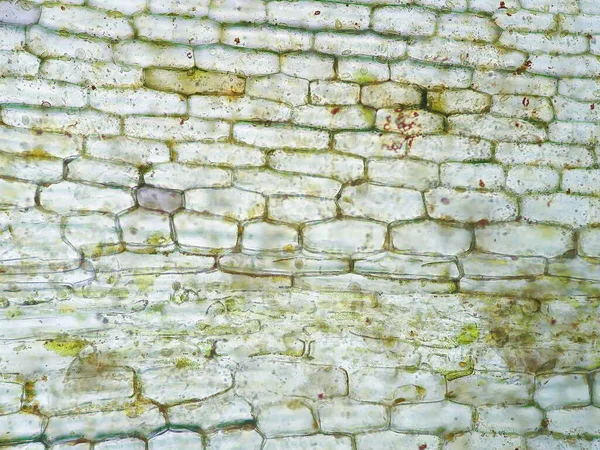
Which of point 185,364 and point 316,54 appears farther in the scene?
point 316,54

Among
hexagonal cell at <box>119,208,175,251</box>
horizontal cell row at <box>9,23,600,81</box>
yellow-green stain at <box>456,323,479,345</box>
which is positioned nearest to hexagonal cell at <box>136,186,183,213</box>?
hexagonal cell at <box>119,208,175,251</box>

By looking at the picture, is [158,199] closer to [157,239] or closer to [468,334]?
[157,239]

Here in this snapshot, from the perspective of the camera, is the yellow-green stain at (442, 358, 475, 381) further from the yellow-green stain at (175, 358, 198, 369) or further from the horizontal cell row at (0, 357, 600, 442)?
the yellow-green stain at (175, 358, 198, 369)

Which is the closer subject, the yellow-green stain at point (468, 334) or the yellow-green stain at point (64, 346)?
the yellow-green stain at point (64, 346)

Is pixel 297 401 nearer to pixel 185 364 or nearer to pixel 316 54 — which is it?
pixel 185 364

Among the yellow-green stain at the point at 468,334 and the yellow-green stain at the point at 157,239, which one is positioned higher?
the yellow-green stain at the point at 157,239

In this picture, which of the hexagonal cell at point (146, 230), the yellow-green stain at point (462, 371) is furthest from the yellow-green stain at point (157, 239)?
the yellow-green stain at point (462, 371)

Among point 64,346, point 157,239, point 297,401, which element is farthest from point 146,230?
point 297,401

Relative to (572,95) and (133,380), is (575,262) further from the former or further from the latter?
(133,380)

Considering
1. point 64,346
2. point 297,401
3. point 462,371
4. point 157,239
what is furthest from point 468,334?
point 64,346

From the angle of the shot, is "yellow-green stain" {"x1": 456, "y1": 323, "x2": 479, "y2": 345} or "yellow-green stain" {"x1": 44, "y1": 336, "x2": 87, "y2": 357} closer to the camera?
"yellow-green stain" {"x1": 44, "y1": 336, "x2": 87, "y2": 357}

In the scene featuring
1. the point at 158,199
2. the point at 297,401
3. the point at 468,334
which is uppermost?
the point at 158,199

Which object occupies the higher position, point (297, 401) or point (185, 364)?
point (185, 364)

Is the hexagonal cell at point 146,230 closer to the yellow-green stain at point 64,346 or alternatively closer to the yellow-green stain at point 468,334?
the yellow-green stain at point 64,346
